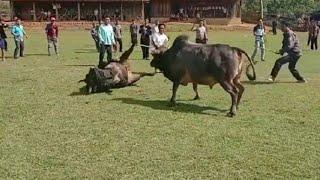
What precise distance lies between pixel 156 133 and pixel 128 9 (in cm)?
5069

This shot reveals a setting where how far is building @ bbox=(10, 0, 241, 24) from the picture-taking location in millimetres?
56812

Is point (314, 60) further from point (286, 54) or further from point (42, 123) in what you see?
point (42, 123)

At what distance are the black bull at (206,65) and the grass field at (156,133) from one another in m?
0.61

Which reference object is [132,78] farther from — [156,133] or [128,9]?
[128,9]

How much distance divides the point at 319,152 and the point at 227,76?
3.37 meters

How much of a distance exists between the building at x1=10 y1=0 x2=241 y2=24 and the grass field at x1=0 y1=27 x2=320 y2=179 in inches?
1657

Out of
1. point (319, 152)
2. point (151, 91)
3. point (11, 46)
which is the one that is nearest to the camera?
point (319, 152)

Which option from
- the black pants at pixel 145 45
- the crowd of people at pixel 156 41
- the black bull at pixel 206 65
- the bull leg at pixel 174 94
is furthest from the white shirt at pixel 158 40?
the bull leg at pixel 174 94

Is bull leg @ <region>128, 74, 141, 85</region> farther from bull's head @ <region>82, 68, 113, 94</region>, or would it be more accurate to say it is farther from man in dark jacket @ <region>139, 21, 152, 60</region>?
man in dark jacket @ <region>139, 21, 152, 60</region>

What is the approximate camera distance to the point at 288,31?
53.5 feet

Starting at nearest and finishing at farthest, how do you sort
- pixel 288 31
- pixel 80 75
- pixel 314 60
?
pixel 288 31
pixel 80 75
pixel 314 60

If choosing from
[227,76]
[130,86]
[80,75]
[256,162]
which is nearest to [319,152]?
[256,162]

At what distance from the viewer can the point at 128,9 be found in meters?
59.5

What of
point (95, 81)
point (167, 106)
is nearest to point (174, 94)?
point (167, 106)
